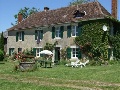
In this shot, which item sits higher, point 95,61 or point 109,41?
point 109,41

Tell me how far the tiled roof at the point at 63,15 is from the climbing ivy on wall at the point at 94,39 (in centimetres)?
91

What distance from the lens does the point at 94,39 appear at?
1133 inches

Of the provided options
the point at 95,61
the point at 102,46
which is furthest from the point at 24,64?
the point at 102,46

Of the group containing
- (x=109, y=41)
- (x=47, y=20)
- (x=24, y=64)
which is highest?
(x=47, y=20)

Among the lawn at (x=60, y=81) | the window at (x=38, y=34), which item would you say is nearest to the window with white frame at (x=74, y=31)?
the window at (x=38, y=34)

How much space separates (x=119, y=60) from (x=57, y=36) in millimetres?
8500

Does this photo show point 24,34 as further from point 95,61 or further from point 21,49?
point 95,61

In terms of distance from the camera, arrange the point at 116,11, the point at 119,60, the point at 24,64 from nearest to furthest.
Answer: the point at 24,64 → the point at 119,60 → the point at 116,11

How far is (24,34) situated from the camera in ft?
122

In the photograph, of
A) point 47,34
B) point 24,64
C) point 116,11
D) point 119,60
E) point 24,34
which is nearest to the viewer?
point 24,64

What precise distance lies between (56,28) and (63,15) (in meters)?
2.46

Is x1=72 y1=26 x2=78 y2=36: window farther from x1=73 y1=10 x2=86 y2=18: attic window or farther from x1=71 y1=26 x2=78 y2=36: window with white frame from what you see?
x1=73 y1=10 x2=86 y2=18: attic window

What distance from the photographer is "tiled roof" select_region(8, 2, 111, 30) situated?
30.3m

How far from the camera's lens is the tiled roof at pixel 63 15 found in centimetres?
3030
